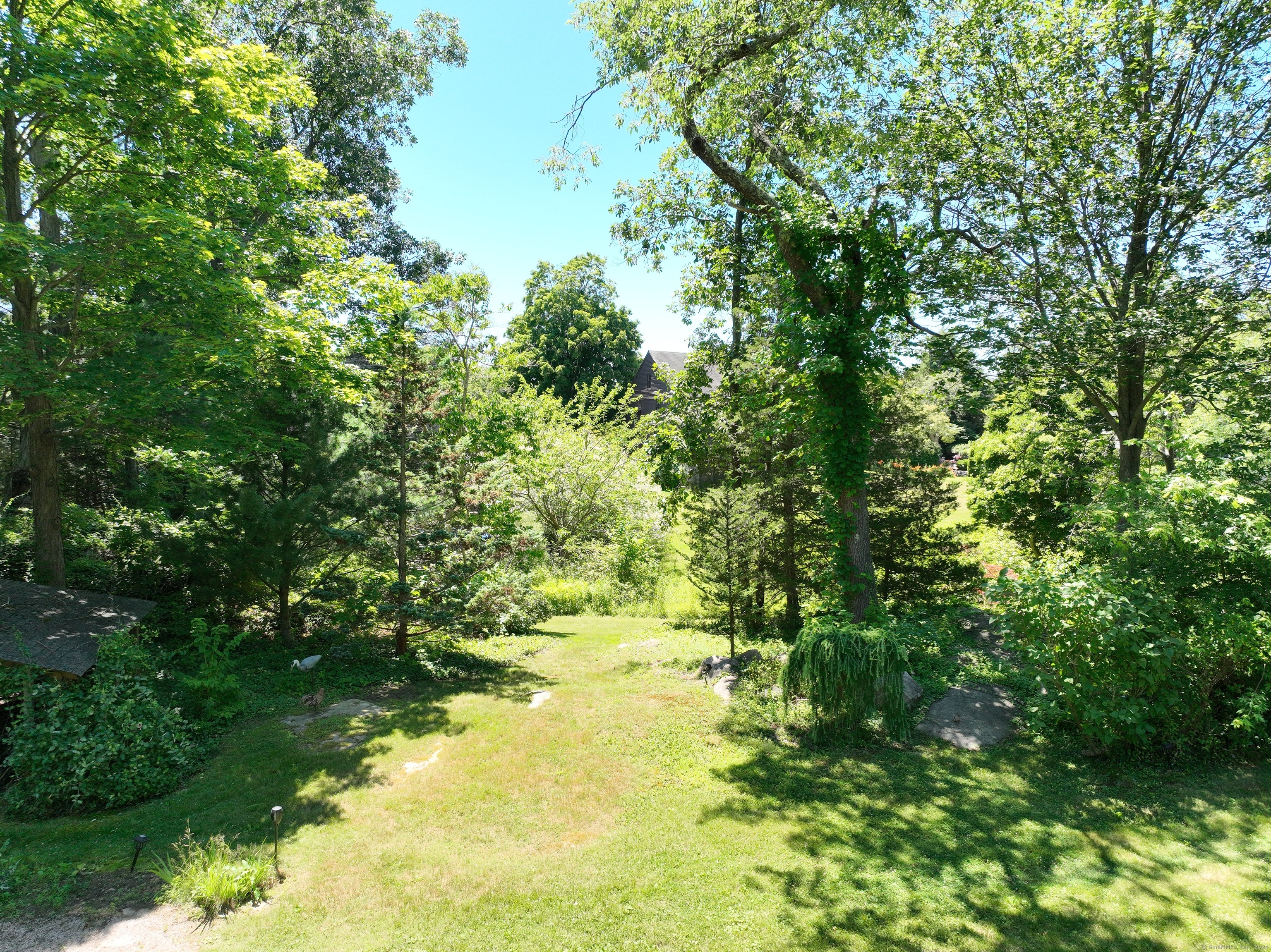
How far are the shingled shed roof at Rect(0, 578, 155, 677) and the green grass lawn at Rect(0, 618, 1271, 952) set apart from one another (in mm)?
1528

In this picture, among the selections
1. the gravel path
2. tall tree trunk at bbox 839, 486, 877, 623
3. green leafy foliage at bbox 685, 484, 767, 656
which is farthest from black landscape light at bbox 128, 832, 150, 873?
tall tree trunk at bbox 839, 486, 877, 623

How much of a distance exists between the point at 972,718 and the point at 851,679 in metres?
1.55

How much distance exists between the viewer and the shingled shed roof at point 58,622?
19.9 feet

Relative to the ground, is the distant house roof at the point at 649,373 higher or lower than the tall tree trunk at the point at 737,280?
higher

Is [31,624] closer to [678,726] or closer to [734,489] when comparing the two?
[678,726]

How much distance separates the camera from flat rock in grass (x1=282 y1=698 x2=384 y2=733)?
7.57m

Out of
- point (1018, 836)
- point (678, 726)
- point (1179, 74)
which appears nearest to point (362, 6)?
point (1179, 74)

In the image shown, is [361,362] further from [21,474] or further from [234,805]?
[234,805]

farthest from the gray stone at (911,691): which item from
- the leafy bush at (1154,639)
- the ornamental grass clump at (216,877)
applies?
the ornamental grass clump at (216,877)

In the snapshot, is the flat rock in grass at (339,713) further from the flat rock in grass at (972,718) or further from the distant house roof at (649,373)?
the distant house roof at (649,373)

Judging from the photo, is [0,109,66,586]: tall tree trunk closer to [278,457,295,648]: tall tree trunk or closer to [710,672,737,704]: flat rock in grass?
[278,457,295,648]: tall tree trunk

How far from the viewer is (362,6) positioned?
16297 mm

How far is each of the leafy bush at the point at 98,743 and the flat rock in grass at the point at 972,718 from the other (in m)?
7.91

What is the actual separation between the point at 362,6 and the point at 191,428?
14441mm
